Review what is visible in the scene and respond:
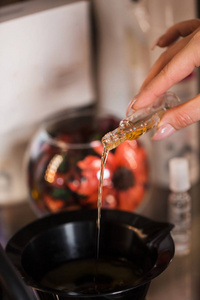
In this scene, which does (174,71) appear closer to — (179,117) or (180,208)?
(179,117)

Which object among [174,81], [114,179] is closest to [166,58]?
[174,81]

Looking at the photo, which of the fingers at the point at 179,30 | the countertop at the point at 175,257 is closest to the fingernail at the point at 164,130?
the fingers at the point at 179,30

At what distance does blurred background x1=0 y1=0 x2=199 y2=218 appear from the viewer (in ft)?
2.68

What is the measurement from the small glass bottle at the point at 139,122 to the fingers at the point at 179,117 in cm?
2

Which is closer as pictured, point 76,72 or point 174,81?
point 174,81

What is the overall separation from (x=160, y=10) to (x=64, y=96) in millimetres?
223

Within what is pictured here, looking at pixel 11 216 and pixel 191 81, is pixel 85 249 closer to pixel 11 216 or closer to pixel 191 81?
pixel 11 216

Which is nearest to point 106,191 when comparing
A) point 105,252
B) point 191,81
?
point 105,252

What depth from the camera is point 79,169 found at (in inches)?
29.9

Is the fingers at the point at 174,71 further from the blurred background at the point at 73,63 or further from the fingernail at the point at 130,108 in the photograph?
the blurred background at the point at 73,63

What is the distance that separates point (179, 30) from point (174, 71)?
4.9 inches

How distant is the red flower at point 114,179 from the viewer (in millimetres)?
756

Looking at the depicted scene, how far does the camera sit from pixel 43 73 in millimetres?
855

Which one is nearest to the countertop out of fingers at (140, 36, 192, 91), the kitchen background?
the kitchen background
